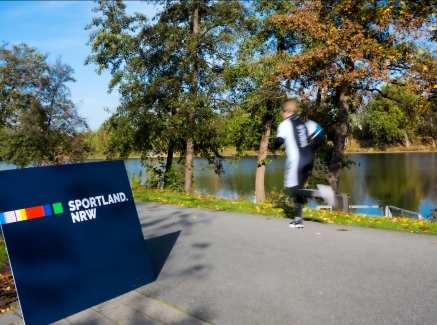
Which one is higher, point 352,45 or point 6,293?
point 352,45

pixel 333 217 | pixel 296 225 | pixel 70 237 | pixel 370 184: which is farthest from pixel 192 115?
pixel 70 237

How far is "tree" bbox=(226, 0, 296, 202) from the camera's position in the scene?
20781 mm

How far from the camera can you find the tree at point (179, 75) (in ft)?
75.8

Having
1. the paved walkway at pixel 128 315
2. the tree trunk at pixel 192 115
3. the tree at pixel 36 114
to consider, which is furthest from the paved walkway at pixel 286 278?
the tree at pixel 36 114

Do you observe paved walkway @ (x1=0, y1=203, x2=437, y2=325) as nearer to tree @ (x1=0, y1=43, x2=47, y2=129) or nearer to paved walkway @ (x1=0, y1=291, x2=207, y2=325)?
paved walkway @ (x1=0, y1=291, x2=207, y2=325)

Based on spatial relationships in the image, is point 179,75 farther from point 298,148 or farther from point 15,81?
point 15,81

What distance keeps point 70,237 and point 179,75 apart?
20.3 meters

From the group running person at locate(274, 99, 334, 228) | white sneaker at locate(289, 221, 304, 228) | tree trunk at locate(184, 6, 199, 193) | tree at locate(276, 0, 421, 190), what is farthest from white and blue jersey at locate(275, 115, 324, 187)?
tree trunk at locate(184, 6, 199, 193)

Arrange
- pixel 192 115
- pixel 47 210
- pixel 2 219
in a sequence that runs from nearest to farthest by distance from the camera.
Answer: pixel 2 219, pixel 47 210, pixel 192 115

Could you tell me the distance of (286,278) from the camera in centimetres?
534

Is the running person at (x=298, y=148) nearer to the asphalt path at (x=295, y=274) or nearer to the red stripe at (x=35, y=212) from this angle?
the asphalt path at (x=295, y=274)

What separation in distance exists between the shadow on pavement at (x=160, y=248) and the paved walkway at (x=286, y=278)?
15mm

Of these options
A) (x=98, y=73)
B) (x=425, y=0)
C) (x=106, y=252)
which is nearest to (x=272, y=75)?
(x=425, y=0)

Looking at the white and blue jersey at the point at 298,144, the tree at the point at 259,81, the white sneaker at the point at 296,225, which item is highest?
the tree at the point at 259,81
